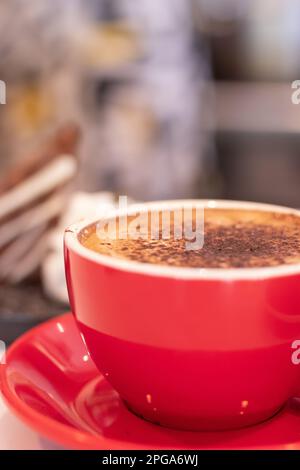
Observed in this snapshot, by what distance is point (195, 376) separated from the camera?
0.51 m

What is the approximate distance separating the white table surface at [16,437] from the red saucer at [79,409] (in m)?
0.02

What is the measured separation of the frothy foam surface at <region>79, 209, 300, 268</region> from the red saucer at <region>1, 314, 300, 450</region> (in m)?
0.13

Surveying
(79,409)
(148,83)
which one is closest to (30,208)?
(79,409)

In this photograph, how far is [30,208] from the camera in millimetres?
891

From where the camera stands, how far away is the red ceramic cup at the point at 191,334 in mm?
478

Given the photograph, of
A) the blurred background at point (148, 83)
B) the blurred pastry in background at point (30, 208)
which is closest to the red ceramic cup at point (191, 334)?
the blurred pastry in background at point (30, 208)

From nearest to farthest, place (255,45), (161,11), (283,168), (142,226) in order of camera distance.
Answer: (142,226)
(161,11)
(255,45)
(283,168)

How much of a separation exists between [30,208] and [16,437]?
1.34 feet

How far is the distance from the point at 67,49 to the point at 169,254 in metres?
2.01

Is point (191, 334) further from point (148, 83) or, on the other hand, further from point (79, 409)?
point (148, 83)

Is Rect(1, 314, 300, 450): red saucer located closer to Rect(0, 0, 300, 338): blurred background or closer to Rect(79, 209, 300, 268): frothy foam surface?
Rect(79, 209, 300, 268): frothy foam surface

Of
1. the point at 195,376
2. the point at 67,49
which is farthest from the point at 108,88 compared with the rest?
the point at 195,376

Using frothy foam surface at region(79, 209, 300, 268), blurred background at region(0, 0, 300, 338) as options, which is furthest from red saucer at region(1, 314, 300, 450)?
blurred background at region(0, 0, 300, 338)
